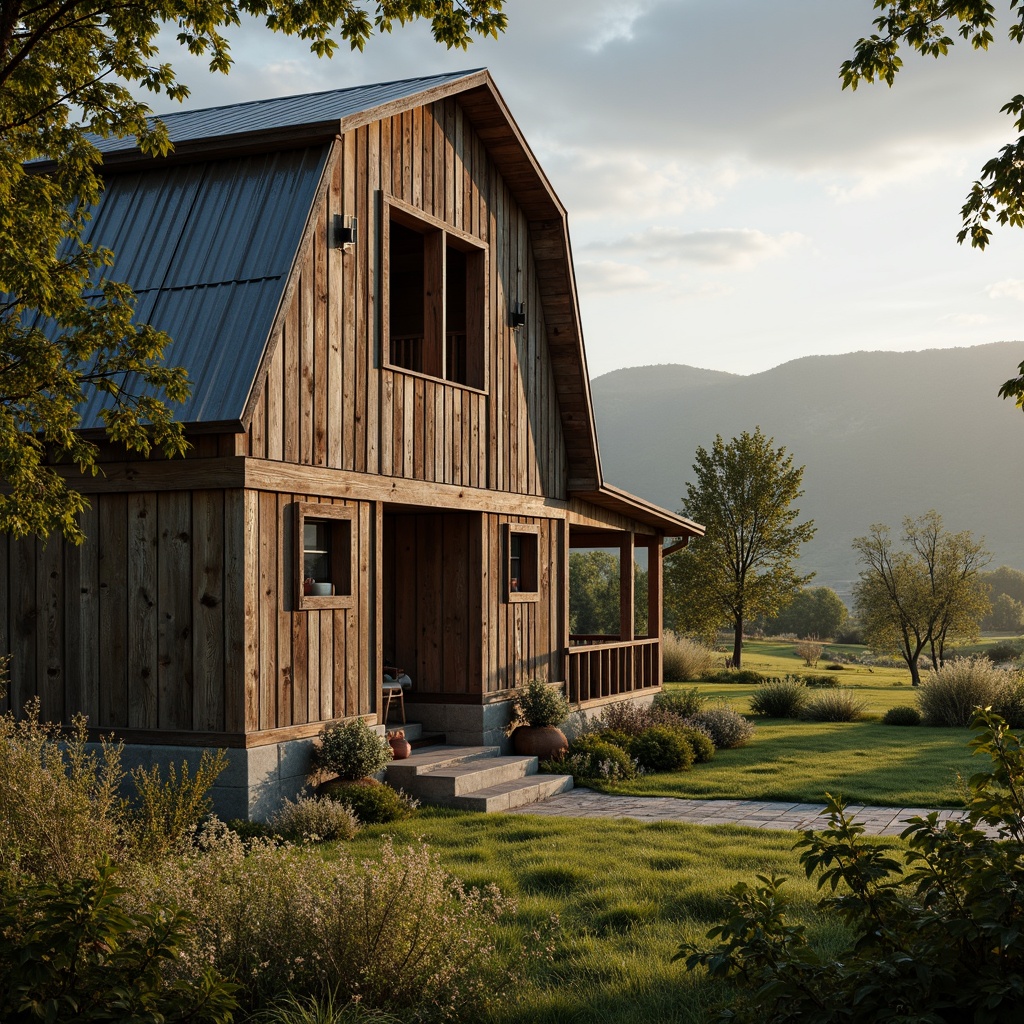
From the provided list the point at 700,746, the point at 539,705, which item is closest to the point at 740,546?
the point at 700,746

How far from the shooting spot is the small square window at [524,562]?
49.2ft

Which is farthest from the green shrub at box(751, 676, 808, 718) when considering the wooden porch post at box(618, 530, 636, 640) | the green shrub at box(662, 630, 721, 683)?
the green shrub at box(662, 630, 721, 683)

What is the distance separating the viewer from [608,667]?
17656 millimetres

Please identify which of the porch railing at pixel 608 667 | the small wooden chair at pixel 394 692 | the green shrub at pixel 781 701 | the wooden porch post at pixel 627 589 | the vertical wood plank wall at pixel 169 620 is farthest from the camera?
the green shrub at pixel 781 701

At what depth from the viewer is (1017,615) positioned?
86.5 m

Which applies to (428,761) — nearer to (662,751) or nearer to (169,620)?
(169,620)

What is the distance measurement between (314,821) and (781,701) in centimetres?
1422

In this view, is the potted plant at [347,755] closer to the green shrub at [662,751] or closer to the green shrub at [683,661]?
the green shrub at [662,751]

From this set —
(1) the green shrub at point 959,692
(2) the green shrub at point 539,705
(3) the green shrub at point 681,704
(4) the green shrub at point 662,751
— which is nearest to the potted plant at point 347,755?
(2) the green shrub at point 539,705

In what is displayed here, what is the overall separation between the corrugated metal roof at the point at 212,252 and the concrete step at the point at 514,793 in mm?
4568

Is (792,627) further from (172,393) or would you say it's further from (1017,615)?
(172,393)

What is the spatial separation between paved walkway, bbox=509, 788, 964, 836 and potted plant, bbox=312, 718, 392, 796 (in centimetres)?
159

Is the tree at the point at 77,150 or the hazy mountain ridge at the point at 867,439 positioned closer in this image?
the tree at the point at 77,150

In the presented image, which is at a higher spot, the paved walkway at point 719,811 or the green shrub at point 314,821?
the green shrub at point 314,821
